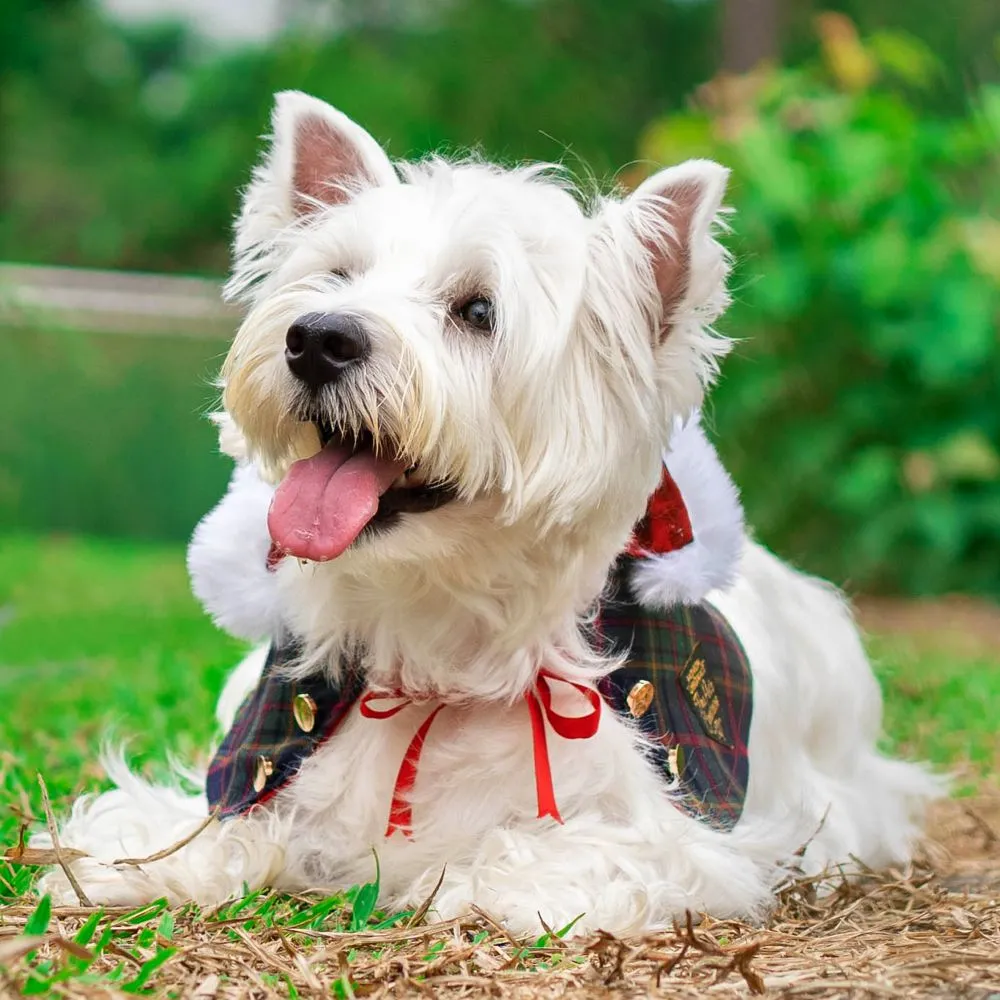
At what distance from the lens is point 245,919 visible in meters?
3.13

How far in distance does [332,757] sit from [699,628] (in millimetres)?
953

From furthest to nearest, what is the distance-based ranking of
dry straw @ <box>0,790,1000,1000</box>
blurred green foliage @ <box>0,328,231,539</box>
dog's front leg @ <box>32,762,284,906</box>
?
blurred green foliage @ <box>0,328,231,539</box> < dog's front leg @ <box>32,762,284,906</box> < dry straw @ <box>0,790,1000,1000</box>

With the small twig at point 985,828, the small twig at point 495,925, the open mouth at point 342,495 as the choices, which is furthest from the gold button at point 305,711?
the small twig at point 985,828

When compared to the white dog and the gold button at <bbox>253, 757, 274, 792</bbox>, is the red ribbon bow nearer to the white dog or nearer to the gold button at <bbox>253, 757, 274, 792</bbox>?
the white dog

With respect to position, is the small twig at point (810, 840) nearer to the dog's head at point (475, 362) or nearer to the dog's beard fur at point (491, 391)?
the dog's beard fur at point (491, 391)

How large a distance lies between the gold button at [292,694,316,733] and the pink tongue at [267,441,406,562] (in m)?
0.53

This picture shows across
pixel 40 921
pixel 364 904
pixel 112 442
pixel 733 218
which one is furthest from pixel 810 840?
pixel 112 442

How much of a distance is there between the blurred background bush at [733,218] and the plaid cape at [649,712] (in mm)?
948

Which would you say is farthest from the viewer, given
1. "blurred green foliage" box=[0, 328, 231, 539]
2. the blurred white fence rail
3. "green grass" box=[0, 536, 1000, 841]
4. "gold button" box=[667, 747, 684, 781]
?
the blurred white fence rail

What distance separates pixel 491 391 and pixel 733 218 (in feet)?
21.7

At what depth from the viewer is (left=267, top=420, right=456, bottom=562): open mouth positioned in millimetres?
3188

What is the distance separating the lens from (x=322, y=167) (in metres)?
3.77

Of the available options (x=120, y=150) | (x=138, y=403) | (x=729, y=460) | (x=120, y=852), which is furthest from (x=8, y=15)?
(x=120, y=852)

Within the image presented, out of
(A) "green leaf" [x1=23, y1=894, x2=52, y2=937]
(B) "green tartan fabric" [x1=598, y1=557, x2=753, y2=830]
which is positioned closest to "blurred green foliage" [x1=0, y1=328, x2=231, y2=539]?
(B) "green tartan fabric" [x1=598, y1=557, x2=753, y2=830]
